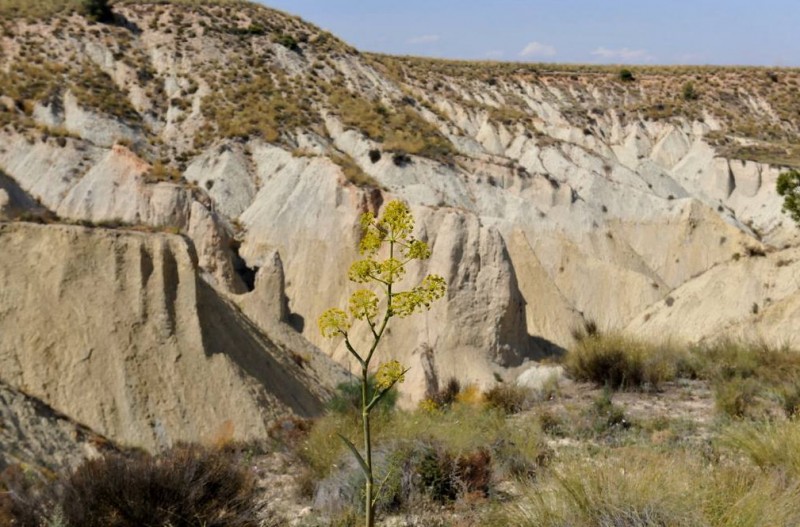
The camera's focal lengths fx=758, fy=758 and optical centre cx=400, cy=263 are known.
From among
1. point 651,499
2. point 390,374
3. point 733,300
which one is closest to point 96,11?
point 733,300

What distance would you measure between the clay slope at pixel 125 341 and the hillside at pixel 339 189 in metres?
0.15

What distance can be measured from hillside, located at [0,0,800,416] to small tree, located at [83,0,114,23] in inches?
29.1

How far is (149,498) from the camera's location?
6.57 metres

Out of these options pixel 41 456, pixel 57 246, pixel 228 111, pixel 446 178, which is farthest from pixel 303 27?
pixel 41 456

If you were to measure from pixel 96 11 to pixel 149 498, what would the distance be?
50.4m

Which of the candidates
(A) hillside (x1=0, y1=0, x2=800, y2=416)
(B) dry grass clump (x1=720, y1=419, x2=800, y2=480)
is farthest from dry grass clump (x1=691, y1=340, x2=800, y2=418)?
(A) hillside (x1=0, y1=0, x2=800, y2=416)

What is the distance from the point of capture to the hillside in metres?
27.3

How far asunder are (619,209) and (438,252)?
22787mm

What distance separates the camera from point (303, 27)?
59250 mm

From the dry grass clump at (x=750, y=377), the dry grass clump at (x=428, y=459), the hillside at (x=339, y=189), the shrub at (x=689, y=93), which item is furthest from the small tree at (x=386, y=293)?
the shrub at (x=689, y=93)

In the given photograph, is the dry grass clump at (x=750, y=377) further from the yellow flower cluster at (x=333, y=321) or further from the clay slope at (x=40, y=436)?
the clay slope at (x=40, y=436)

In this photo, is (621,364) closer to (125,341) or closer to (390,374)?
(125,341)

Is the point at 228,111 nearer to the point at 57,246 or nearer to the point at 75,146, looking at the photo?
the point at 75,146

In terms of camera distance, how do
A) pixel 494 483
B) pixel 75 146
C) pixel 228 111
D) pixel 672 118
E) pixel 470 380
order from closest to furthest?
pixel 494 483
pixel 470 380
pixel 75 146
pixel 228 111
pixel 672 118
